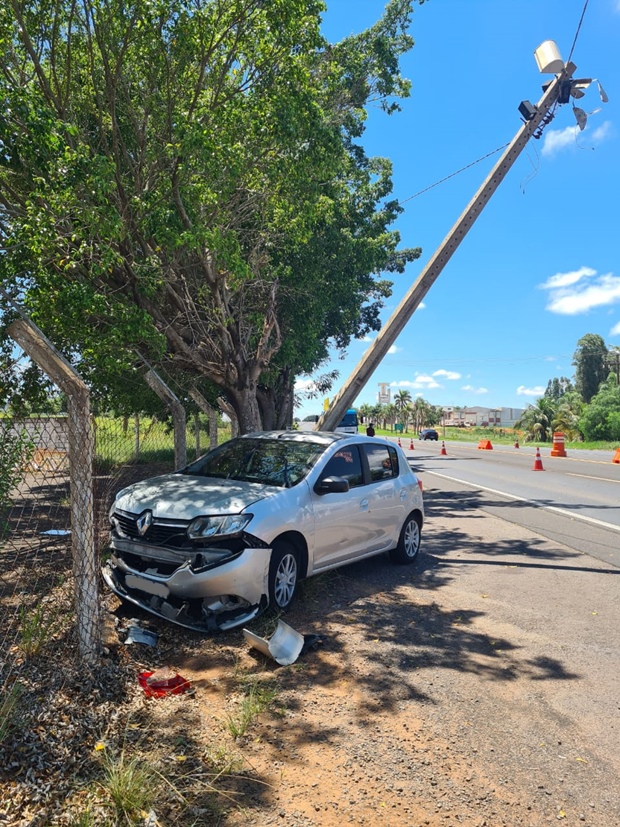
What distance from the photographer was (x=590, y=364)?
82500 mm

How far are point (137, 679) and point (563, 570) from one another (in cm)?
555

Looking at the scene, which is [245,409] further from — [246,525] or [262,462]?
[246,525]

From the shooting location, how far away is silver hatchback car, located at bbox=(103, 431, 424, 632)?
16.5 ft

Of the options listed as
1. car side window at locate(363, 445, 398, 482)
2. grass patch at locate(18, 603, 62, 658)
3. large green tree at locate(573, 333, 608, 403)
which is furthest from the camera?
large green tree at locate(573, 333, 608, 403)

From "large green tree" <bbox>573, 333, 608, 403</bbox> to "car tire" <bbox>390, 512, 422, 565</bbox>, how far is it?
81055 millimetres

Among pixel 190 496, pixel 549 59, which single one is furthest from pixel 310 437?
pixel 549 59

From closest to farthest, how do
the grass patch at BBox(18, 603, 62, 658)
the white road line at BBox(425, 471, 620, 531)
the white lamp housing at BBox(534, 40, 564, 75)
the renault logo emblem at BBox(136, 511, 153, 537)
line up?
the grass patch at BBox(18, 603, 62, 658) → the renault logo emblem at BBox(136, 511, 153, 537) → the white road line at BBox(425, 471, 620, 531) → the white lamp housing at BBox(534, 40, 564, 75)

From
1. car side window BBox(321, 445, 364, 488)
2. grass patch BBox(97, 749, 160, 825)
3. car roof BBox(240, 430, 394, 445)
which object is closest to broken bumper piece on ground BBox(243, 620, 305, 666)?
grass patch BBox(97, 749, 160, 825)

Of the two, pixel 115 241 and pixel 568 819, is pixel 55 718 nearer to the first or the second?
pixel 568 819

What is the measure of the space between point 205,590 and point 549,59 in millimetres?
11924

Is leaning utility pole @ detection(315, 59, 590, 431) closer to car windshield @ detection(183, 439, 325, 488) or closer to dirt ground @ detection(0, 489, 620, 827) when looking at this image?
car windshield @ detection(183, 439, 325, 488)

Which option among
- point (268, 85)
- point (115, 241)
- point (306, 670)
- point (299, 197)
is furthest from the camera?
point (299, 197)

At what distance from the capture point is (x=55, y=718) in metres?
3.47

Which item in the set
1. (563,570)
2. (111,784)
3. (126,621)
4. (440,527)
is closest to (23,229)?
(126,621)
